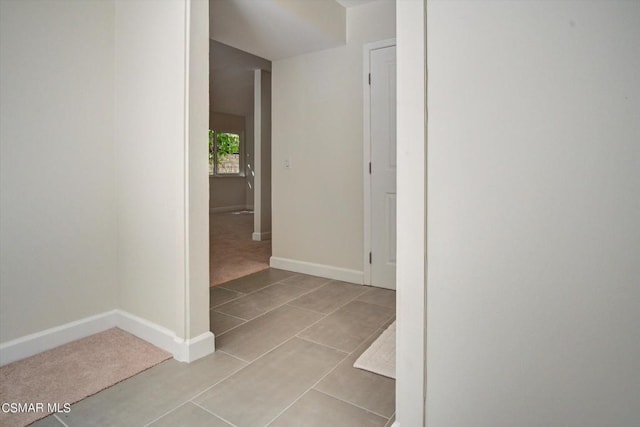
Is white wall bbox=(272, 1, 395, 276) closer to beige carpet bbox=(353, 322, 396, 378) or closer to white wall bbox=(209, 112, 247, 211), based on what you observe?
beige carpet bbox=(353, 322, 396, 378)

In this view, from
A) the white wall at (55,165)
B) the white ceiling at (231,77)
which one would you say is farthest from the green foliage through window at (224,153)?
the white wall at (55,165)

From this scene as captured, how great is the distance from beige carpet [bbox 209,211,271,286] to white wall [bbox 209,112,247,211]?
240cm

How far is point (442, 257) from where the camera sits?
3.49 feet

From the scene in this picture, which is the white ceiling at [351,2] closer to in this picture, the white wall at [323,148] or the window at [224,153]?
the white wall at [323,148]

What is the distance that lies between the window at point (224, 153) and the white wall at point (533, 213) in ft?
29.5

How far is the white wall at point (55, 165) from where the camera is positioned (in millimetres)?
1839

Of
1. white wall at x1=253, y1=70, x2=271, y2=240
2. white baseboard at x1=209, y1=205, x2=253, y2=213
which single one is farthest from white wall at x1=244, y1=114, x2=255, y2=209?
white wall at x1=253, y1=70, x2=271, y2=240

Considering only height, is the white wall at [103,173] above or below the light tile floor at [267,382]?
above

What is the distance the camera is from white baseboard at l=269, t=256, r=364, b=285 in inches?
132

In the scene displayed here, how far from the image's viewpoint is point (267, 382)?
66.1 inches

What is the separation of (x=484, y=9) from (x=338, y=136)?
2459mm

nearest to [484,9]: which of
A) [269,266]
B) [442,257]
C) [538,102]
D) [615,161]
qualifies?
[538,102]

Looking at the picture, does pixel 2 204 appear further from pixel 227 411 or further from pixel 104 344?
pixel 227 411

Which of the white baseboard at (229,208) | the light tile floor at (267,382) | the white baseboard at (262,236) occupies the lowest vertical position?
the light tile floor at (267,382)
